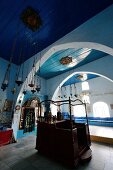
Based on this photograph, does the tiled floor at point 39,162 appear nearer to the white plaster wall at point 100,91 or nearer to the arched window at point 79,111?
the white plaster wall at point 100,91

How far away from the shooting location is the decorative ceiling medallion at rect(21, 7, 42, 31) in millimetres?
3058

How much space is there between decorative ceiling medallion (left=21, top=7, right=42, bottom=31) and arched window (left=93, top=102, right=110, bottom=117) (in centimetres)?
923

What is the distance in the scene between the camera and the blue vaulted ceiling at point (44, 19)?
9.57 feet

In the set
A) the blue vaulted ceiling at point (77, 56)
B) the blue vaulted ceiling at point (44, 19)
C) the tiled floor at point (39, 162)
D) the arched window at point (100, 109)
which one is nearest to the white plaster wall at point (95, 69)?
the blue vaulted ceiling at point (77, 56)

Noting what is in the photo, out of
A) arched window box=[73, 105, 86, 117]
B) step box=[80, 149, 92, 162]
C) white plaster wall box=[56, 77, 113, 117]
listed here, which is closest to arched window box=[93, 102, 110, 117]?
white plaster wall box=[56, 77, 113, 117]

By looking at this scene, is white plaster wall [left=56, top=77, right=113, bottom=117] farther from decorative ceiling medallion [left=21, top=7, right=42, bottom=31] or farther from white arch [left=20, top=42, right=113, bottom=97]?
decorative ceiling medallion [left=21, top=7, right=42, bottom=31]

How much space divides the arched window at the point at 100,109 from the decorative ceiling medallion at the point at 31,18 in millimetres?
9225

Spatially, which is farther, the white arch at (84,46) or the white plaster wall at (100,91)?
the white plaster wall at (100,91)

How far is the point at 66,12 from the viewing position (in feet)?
10.4

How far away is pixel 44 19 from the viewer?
335 cm

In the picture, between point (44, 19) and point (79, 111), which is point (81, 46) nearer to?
point (44, 19)

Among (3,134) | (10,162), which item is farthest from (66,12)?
(3,134)

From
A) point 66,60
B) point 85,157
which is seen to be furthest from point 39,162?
point 66,60

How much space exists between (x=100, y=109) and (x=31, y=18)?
984 cm
